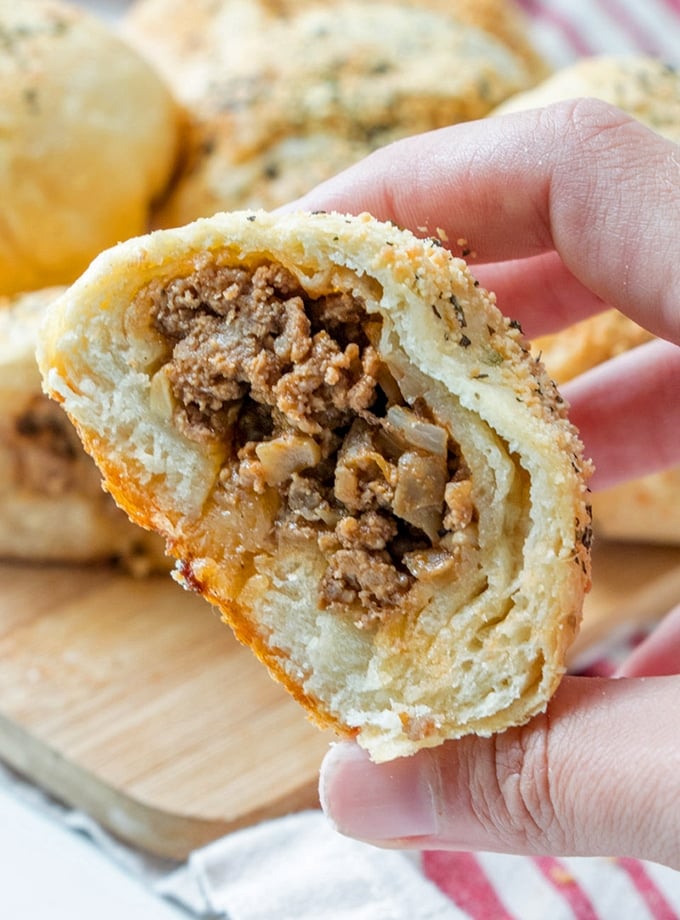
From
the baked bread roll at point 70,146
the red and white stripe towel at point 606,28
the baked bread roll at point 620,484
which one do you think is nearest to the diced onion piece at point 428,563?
the baked bread roll at point 620,484

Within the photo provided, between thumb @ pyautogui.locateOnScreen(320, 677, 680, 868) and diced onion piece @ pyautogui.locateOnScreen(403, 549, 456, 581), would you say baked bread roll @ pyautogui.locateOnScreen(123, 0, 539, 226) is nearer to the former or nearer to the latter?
diced onion piece @ pyautogui.locateOnScreen(403, 549, 456, 581)

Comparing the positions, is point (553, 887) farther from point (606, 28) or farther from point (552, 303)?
point (606, 28)

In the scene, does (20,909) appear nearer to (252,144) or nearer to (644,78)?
(252,144)

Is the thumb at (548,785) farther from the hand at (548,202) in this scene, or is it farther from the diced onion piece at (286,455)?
the hand at (548,202)

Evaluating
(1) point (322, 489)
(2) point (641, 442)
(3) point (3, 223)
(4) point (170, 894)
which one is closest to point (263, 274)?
(1) point (322, 489)

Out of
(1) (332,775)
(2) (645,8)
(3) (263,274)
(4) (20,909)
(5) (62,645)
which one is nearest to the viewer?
(3) (263,274)

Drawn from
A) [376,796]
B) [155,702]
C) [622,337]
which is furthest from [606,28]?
[376,796]
